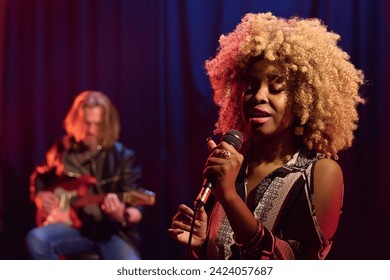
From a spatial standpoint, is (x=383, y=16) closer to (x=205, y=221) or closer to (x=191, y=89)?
(x=191, y=89)

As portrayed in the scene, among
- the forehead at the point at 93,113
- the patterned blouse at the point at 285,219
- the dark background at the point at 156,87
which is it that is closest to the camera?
the patterned blouse at the point at 285,219

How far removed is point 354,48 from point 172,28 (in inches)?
38.1

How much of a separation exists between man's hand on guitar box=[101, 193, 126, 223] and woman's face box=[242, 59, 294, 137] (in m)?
1.78

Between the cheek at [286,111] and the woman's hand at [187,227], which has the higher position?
the cheek at [286,111]

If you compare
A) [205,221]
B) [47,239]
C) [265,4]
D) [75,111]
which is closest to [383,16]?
[265,4]

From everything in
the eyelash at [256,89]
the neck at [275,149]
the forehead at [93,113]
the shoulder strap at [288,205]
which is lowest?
the shoulder strap at [288,205]

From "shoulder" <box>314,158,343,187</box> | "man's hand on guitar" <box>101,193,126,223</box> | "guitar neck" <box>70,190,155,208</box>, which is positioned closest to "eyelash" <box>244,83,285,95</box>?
"shoulder" <box>314,158,343,187</box>

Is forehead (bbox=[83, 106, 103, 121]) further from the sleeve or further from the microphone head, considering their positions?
the microphone head

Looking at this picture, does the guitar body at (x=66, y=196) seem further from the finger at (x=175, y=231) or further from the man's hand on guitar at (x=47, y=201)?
the finger at (x=175, y=231)

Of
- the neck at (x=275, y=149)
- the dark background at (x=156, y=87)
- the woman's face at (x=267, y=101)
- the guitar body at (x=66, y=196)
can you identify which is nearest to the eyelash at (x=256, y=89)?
the woman's face at (x=267, y=101)

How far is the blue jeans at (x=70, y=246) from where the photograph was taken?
11.0 feet

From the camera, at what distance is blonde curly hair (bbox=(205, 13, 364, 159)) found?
1791 millimetres

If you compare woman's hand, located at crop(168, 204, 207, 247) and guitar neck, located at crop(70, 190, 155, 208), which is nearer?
woman's hand, located at crop(168, 204, 207, 247)
